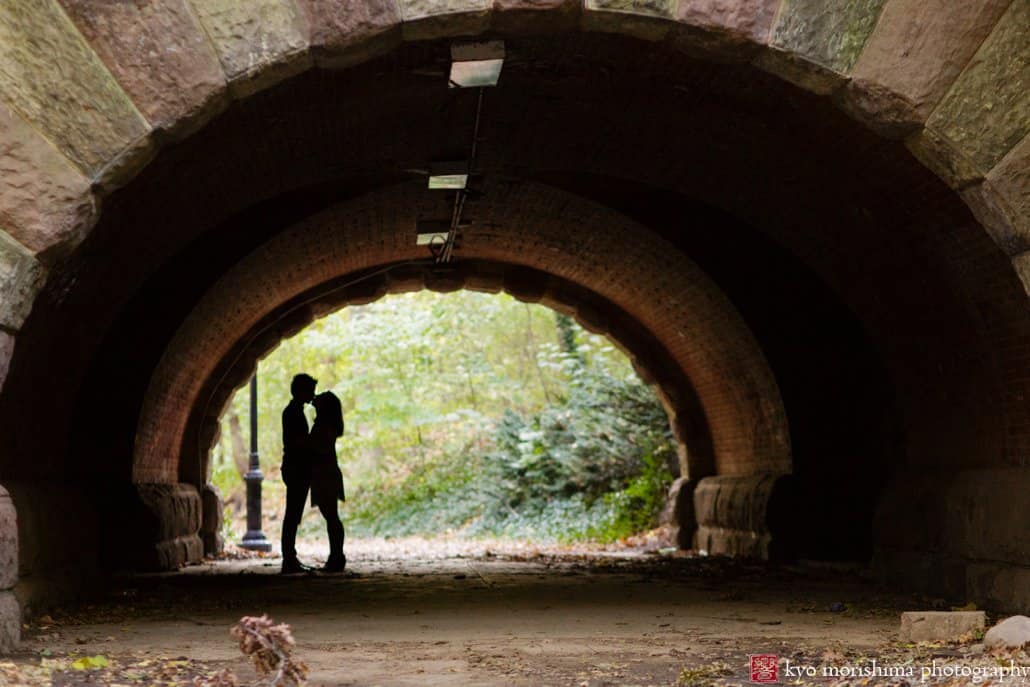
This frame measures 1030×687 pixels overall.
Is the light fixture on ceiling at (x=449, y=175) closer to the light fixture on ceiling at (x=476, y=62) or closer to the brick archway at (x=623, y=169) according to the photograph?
the brick archway at (x=623, y=169)

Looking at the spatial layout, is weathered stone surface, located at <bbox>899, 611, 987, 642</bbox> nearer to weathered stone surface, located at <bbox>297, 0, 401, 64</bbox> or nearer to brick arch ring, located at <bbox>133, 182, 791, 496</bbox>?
weathered stone surface, located at <bbox>297, 0, 401, 64</bbox>

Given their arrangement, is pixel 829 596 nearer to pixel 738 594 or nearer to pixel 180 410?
pixel 738 594

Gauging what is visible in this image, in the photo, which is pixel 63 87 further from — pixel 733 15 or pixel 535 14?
pixel 733 15

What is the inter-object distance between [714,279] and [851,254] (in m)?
3.34

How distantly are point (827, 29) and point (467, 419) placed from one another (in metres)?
23.4

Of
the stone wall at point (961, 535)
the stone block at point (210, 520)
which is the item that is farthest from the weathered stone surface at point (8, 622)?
the stone block at point (210, 520)

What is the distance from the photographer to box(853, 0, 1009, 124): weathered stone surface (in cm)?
605

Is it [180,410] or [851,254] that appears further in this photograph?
[180,410]

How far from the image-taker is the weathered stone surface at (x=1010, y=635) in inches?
233

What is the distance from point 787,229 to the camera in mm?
10141

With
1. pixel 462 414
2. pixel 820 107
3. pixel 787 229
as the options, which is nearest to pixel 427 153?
pixel 787 229

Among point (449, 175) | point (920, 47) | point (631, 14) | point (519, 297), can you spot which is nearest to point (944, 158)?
point (920, 47)

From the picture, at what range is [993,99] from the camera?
6.11 meters

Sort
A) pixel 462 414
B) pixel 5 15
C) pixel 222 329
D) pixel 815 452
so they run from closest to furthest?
pixel 5 15 < pixel 815 452 < pixel 222 329 < pixel 462 414
